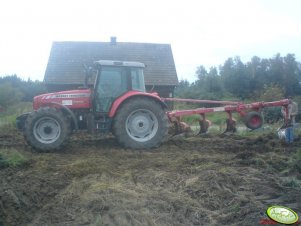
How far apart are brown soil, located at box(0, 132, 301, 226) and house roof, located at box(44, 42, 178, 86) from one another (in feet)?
64.0

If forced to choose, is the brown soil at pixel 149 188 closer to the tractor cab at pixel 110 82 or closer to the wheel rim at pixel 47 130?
the wheel rim at pixel 47 130

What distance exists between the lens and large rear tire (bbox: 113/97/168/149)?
9914 mm

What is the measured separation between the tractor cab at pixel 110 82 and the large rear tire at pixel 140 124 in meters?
0.39

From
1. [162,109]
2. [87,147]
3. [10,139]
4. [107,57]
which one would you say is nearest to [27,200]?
[87,147]

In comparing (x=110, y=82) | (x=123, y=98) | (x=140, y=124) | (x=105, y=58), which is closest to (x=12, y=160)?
(x=123, y=98)

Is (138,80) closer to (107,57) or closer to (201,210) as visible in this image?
(201,210)

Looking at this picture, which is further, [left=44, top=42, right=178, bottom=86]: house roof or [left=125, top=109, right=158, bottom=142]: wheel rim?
[left=44, top=42, right=178, bottom=86]: house roof

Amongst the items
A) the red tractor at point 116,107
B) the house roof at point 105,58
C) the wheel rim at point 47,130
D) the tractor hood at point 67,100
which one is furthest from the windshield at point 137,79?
the house roof at point 105,58

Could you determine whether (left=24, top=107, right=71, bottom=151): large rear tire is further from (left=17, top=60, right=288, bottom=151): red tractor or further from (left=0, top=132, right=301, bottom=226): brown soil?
(left=0, top=132, right=301, bottom=226): brown soil

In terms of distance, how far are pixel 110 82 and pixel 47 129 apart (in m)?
1.83

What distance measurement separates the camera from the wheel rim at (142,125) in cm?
1017

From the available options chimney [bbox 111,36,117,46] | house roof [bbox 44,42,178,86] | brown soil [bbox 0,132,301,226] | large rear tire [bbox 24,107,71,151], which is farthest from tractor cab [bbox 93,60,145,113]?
chimney [bbox 111,36,117,46]

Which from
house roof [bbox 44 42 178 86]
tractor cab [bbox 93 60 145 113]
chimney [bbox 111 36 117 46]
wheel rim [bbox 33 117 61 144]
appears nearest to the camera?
wheel rim [bbox 33 117 61 144]

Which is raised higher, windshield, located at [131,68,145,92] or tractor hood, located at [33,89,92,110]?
windshield, located at [131,68,145,92]
